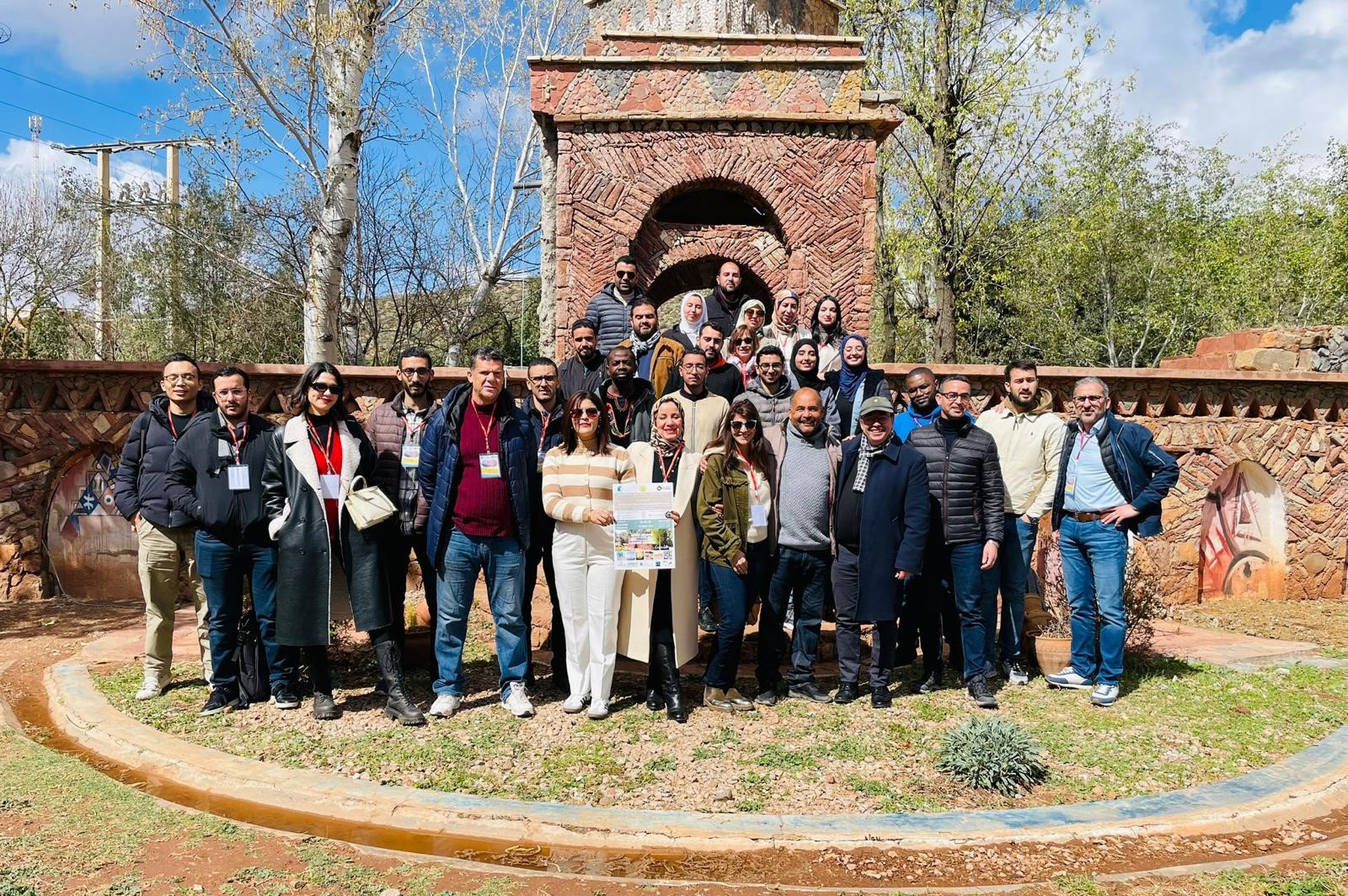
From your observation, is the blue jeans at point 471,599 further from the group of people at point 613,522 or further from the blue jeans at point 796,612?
the blue jeans at point 796,612

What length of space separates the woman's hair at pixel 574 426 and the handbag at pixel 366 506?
3.53ft

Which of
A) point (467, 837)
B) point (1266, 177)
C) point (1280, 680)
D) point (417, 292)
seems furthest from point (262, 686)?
point (1266, 177)

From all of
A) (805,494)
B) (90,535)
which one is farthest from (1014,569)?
(90,535)

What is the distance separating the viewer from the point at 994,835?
3.94 metres

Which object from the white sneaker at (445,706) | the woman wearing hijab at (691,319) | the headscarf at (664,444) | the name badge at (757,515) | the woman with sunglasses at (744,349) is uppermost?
the woman wearing hijab at (691,319)

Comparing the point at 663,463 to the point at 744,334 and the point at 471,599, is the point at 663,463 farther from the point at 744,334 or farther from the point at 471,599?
the point at 744,334

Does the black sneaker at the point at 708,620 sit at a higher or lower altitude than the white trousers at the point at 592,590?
lower

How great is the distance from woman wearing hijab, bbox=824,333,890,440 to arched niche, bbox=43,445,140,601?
7263mm

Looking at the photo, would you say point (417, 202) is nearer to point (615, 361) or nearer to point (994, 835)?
point (615, 361)

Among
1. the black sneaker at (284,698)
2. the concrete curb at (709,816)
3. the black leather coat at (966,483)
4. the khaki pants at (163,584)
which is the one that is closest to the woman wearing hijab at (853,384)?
the black leather coat at (966,483)

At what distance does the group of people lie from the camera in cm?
516

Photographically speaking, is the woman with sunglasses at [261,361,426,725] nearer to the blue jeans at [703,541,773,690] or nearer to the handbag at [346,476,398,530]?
the handbag at [346,476,398,530]

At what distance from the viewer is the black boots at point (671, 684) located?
5238 mm

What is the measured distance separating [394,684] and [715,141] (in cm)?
692
